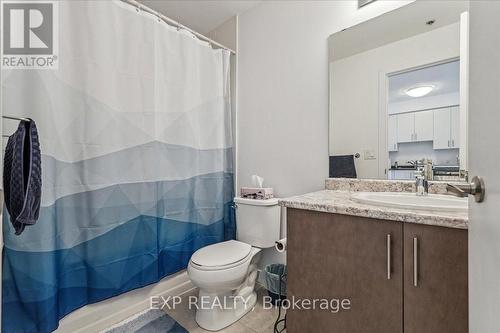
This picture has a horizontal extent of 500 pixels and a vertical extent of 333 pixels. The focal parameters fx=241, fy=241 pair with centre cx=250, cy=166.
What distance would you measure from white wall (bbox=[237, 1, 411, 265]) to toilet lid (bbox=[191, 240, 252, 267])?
0.40 meters

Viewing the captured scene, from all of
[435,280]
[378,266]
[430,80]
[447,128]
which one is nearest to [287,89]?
[430,80]

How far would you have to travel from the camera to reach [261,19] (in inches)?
79.3

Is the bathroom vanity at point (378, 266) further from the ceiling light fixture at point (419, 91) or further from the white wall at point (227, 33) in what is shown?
the white wall at point (227, 33)

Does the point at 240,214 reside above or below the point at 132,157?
below

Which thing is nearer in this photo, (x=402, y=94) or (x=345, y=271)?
(x=345, y=271)

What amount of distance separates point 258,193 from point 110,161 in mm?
1016

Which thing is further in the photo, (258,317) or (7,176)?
(258,317)

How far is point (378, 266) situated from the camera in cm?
92

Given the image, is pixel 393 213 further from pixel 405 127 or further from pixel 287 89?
pixel 287 89

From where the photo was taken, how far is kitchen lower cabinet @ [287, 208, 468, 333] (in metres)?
0.80

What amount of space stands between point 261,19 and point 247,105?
708 millimetres

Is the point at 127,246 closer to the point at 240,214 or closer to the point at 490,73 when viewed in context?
the point at 240,214

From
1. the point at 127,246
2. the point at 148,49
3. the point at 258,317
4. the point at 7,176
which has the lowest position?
the point at 258,317

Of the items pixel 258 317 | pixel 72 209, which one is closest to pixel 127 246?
pixel 72 209
